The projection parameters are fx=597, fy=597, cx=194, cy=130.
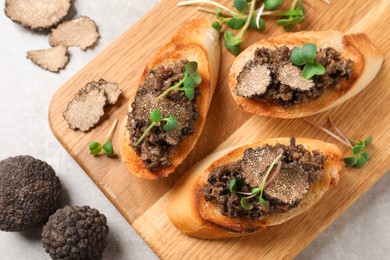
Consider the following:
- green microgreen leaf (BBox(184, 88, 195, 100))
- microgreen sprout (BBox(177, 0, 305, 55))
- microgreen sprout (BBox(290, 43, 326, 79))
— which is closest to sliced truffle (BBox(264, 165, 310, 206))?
microgreen sprout (BBox(290, 43, 326, 79))

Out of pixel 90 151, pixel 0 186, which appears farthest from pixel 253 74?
pixel 0 186

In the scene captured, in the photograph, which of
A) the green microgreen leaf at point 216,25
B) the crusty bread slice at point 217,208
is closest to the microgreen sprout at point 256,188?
the crusty bread slice at point 217,208

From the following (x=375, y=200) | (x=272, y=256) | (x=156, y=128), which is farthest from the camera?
(x=375, y=200)

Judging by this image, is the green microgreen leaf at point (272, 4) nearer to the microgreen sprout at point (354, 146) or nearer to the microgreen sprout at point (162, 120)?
the microgreen sprout at point (354, 146)

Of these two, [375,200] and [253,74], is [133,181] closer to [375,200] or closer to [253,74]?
[253,74]

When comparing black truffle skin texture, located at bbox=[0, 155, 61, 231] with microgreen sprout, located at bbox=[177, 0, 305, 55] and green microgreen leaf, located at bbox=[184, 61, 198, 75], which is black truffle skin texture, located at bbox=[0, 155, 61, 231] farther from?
microgreen sprout, located at bbox=[177, 0, 305, 55]

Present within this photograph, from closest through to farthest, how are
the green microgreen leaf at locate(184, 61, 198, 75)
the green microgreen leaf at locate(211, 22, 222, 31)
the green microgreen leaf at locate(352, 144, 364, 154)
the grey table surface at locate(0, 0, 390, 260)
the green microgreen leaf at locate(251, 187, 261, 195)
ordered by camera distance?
the green microgreen leaf at locate(251, 187, 261, 195) < the green microgreen leaf at locate(184, 61, 198, 75) < the green microgreen leaf at locate(352, 144, 364, 154) < the green microgreen leaf at locate(211, 22, 222, 31) < the grey table surface at locate(0, 0, 390, 260)

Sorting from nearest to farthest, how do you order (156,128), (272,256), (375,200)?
(156,128) < (272,256) < (375,200)
